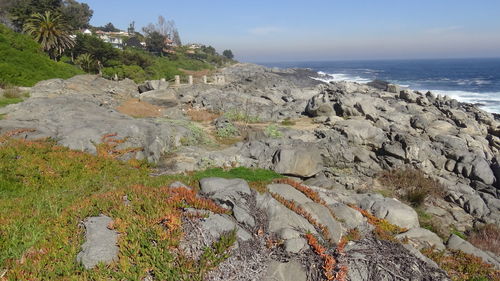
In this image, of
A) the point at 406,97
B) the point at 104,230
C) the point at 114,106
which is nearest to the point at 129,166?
the point at 104,230

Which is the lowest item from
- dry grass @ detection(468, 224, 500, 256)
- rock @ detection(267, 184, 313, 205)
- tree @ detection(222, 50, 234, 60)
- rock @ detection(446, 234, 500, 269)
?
dry grass @ detection(468, 224, 500, 256)

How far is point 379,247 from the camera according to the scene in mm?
7211

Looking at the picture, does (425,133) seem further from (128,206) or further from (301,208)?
(128,206)

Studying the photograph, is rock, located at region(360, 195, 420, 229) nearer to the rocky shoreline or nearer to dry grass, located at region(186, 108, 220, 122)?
the rocky shoreline

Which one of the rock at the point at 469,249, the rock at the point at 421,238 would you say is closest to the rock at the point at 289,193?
the rock at the point at 421,238

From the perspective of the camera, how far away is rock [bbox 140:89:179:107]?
31.3m

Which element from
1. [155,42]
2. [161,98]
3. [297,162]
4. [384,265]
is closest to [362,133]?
[297,162]

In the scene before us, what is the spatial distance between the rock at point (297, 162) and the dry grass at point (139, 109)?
14.0 meters

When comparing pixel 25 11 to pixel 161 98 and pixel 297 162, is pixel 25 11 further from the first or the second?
pixel 297 162

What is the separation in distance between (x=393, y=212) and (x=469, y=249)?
2621mm

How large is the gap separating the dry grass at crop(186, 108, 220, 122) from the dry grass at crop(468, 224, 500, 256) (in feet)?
65.4

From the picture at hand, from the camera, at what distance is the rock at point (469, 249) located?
945cm

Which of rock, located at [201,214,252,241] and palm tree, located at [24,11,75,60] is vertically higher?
palm tree, located at [24,11,75,60]

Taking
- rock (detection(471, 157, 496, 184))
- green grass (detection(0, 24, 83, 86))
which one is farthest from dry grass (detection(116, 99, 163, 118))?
rock (detection(471, 157, 496, 184))
